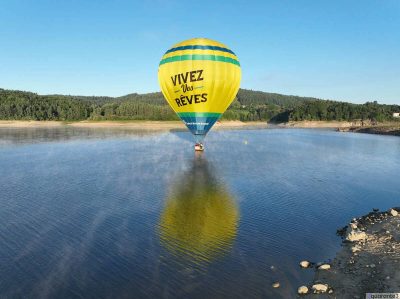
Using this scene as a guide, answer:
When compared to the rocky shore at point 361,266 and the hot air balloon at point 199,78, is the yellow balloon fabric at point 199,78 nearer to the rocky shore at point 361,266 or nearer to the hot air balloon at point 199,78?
the hot air balloon at point 199,78

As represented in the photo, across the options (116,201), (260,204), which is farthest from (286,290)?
(116,201)

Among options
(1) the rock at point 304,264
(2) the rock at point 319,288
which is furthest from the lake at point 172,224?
(2) the rock at point 319,288

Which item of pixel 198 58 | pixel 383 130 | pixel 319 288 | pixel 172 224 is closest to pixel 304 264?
pixel 319 288

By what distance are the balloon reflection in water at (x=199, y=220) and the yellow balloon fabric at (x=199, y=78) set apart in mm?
14645

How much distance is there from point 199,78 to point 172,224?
29818mm

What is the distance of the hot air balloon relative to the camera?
54.8 meters

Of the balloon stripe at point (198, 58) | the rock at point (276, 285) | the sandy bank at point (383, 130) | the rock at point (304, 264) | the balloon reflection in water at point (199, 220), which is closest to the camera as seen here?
the rock at point (276, 285)

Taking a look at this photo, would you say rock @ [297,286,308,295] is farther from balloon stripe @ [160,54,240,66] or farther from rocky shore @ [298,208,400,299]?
balloon stripe @ [160,54,240,66]

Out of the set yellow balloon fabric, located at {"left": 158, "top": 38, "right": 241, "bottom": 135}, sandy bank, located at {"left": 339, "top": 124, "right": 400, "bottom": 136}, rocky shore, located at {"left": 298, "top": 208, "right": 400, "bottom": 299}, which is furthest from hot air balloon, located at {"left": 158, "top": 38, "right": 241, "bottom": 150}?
sandy bank, located at {"left": 339, "top": 124, "right": 400, "bottom": 136}

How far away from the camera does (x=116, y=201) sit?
3662 centimetres

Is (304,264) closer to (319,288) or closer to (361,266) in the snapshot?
(361,266)

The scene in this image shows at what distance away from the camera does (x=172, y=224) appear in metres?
29.5

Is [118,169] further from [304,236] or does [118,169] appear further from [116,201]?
[304,236]

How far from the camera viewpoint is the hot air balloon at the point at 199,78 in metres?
54.8
